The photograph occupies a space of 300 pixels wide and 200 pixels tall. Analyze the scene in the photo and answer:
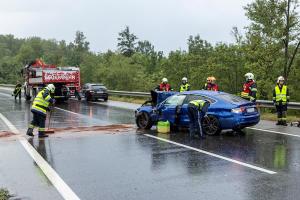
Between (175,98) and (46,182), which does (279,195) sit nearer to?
(46,182)

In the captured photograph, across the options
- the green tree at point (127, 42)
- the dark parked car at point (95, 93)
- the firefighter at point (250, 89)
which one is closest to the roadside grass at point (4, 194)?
the firefighter at point (250, 89)

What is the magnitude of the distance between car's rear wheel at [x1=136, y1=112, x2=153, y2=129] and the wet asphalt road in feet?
5.31

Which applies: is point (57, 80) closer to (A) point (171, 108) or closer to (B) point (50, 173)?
(A) point (171, 108)

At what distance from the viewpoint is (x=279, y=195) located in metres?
6.36

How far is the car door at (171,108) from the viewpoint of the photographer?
13742mm

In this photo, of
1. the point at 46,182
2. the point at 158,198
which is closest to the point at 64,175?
the point at 46,182

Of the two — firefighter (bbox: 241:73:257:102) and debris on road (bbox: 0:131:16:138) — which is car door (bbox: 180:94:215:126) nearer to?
firefighter (bbox: 241:73:257:102)

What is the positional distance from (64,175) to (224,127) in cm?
605

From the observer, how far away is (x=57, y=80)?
3278 centimetres

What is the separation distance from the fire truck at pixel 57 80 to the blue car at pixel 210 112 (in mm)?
18607

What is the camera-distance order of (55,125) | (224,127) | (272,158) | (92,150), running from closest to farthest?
(272,158)
(92,150)
(224,127)
(55,125)

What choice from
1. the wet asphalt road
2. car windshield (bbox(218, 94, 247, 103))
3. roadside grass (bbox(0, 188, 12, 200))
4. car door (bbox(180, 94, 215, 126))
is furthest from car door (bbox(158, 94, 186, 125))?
roadside grass (bbox(0, 188, 12, 200))

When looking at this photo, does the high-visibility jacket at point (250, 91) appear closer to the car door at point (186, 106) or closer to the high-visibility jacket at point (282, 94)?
the high-visibility jacket at point (282, 94)

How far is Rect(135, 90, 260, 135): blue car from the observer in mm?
12586
